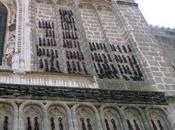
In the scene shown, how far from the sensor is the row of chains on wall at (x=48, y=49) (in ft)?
38.1

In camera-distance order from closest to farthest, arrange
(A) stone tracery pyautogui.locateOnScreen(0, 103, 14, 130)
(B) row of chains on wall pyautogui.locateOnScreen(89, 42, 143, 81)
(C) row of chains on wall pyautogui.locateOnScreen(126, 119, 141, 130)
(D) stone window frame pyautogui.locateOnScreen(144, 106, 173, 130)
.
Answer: (A) stone tracery pyautogui.locateOnScreen(0, 103, 14, 130)
(C) row of chains on wall pyautogui.locateOnScreen(126, 119, 141, 130)
(D) stone window frame pyautogui.locateOnScreen(144, 106, 173, 130)
(B) row of chains on wall pyautogui.locateOnScreen(89, 42, 143, 81)

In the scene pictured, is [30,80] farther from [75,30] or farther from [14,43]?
[75,30]

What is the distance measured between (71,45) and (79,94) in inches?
110

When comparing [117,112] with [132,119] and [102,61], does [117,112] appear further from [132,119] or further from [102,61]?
[102,61]

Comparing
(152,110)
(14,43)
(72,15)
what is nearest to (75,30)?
(72,15)

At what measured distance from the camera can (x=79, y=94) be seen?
34.0 ft

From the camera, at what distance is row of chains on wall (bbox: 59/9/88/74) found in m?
11.9

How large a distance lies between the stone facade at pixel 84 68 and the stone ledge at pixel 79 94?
2 centimetres

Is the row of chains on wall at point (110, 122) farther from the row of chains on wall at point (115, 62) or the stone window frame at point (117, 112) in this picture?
the row of chains on wall at point (115, 62)

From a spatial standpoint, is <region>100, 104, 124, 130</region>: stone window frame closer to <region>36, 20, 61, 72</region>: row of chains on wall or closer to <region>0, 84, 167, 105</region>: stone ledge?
<region>0, 84, 167, 105</region>: stone ledge

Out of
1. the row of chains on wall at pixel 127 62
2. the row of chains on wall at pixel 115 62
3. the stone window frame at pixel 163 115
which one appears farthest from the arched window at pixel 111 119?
the row of chains on wall at pixel 127 62

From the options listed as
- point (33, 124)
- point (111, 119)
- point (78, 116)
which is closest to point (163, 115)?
point (111, 119)

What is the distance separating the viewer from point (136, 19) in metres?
14.4

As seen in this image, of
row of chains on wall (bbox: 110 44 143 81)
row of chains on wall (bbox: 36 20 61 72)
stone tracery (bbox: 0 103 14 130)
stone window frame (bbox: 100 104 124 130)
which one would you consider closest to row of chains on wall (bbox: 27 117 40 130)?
stone tracery (bbox: 0 103 14 130)
